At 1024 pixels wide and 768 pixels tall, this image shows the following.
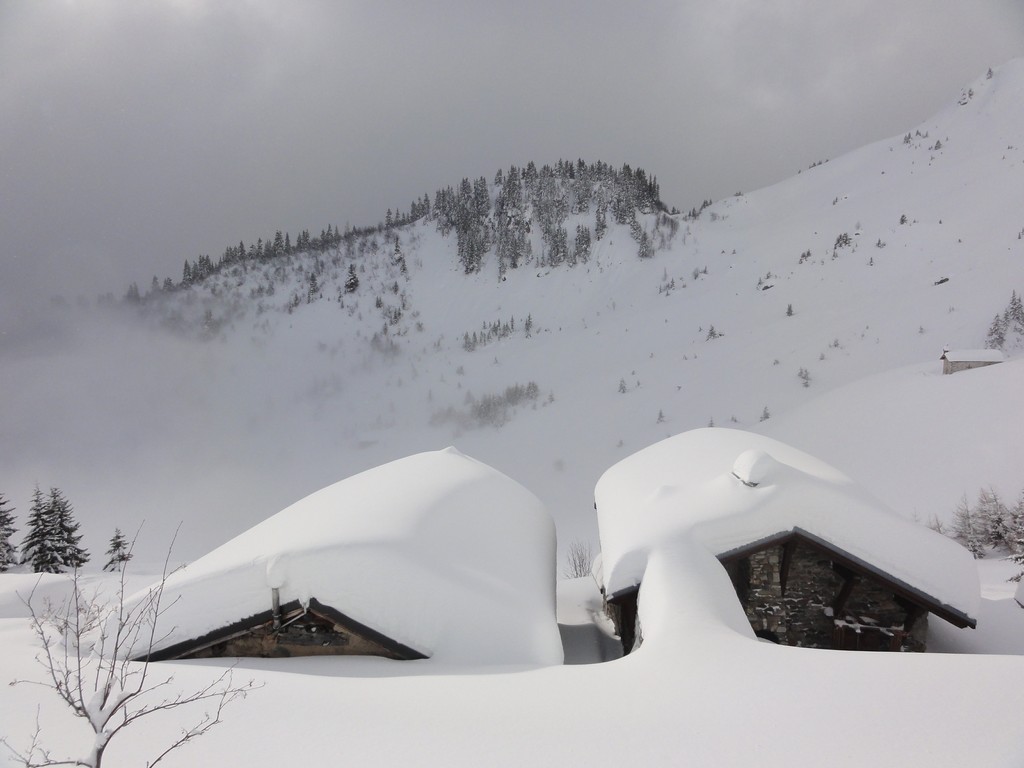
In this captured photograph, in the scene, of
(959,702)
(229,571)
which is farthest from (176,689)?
(959,702)

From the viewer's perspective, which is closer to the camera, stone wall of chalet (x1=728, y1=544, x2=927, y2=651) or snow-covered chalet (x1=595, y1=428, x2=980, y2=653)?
snow-covered chalet (x1=595, y1=428, x2=980, y2=653)

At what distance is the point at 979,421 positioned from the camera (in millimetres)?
23500

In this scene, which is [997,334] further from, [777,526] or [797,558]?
[777,526]

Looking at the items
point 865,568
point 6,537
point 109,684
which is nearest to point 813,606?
point 865,568

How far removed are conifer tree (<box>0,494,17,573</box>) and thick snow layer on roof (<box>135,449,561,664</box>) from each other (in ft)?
82.1

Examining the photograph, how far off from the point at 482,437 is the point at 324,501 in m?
28.9

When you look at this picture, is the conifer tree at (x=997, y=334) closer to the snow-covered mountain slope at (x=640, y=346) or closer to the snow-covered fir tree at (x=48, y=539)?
the snow-covered mountain slope at (x=640, y=346)

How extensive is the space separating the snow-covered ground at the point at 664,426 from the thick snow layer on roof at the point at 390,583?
726 mm

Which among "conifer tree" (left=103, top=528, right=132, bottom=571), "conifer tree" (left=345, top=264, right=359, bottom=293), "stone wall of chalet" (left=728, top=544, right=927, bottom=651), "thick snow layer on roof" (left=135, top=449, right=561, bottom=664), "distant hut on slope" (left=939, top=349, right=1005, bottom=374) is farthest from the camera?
"conifer tree" (left=345, top=264, right=359, bottom=293)

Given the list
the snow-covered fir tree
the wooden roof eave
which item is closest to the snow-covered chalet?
the wooden roof eave

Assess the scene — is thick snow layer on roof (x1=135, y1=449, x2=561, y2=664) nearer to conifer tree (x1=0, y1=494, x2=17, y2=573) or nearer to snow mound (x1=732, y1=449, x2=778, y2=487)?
snow mound (x1=732, y1=449, x2=778, y2=487)

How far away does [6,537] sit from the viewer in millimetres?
26875

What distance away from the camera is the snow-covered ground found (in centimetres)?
461

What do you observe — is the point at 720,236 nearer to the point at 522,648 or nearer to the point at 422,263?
the point at 422,263
